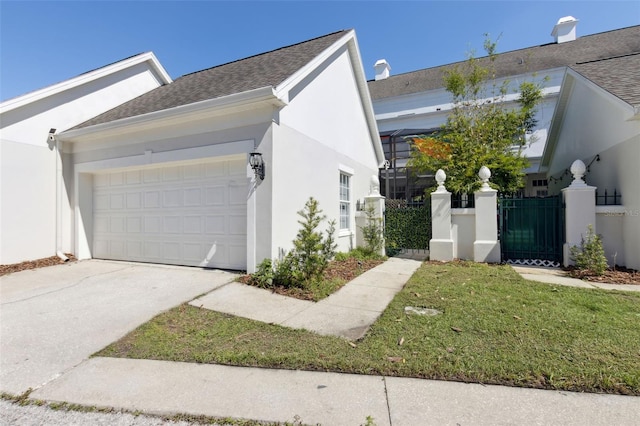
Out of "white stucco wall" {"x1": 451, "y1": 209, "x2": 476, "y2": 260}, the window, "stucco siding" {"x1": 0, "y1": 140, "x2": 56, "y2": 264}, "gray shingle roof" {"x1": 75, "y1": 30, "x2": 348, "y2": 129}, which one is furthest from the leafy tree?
"stucco siding" {"x1": 0, "y1": 140, "x2": 56, "y2": 264}

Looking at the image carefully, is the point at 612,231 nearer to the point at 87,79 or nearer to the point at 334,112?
the point at 334,112

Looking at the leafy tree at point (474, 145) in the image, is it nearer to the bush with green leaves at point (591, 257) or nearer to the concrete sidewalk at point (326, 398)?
the bush with green leaves at point (591, 257)

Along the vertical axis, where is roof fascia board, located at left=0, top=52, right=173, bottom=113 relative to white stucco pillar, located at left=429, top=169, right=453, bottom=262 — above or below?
above

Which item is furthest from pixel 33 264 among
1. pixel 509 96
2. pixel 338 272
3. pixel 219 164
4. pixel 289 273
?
pixel 509 96

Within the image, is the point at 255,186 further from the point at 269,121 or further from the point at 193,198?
the point at 193,198

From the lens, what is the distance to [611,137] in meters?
7.79

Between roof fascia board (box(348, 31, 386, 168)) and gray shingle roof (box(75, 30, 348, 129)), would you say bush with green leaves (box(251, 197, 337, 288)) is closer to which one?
gray shingle roof (box(75, 30, 348, 129))

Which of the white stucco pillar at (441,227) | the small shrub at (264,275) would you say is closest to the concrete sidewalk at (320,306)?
the small shrub at (264,275)

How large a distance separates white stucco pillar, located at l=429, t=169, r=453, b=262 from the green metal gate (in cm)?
140

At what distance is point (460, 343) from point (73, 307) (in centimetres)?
578

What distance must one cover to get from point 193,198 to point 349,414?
6208 mm

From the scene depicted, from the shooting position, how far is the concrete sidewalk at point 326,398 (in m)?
2.22

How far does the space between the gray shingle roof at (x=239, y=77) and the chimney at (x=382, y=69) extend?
18.5 m

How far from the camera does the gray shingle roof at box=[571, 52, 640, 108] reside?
6805 millimetres
